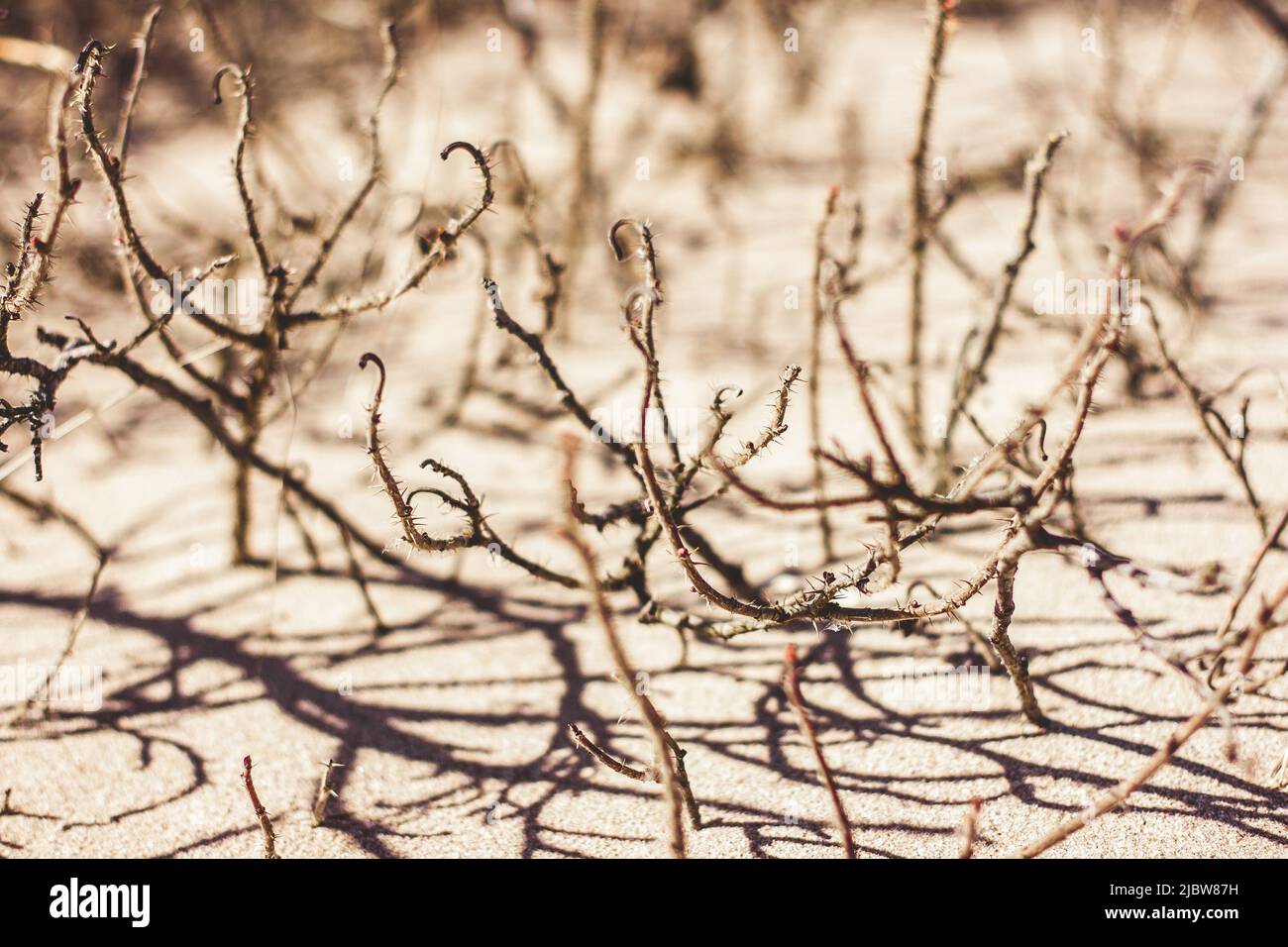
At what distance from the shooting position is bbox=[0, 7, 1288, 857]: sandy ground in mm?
1670

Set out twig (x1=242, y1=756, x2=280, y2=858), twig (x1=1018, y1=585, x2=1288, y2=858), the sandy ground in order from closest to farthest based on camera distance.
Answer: twig (x1=1018, y1=585, x2=1288, y2=858)
twig (x1=242, y1=756, x2=280, y2=858)
the sandy ground

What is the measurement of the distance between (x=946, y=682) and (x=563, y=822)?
75cm

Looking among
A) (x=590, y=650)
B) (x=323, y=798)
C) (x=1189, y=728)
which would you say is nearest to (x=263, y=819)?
(x=323, y=798)

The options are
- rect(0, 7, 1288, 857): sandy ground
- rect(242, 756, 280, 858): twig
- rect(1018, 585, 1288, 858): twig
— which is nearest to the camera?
rect(1018, 585, 1288, 858): twig

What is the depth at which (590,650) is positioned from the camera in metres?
2.09

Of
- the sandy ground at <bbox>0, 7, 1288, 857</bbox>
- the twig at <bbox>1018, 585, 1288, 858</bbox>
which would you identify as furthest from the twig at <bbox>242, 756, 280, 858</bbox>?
the twig at <bbox>1018, 585, 1288, 858</bbox>

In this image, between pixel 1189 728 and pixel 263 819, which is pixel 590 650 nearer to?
pixel 263 819

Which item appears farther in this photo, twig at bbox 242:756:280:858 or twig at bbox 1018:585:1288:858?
twig at bbox 242:756:280:858

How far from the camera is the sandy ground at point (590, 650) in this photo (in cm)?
167

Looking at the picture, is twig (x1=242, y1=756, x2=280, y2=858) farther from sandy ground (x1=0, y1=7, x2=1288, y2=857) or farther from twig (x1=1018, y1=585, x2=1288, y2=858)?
twig (x1=1018, y1=585, x2=1288, y2=858)

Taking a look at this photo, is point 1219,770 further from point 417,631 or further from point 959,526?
point 417,631

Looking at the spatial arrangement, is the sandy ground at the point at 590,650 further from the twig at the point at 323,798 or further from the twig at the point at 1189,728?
the twig at the point at 1189,728

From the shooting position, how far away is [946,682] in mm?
1886

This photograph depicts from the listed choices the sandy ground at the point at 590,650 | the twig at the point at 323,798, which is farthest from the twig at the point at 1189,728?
the twig at the point at 323,798
